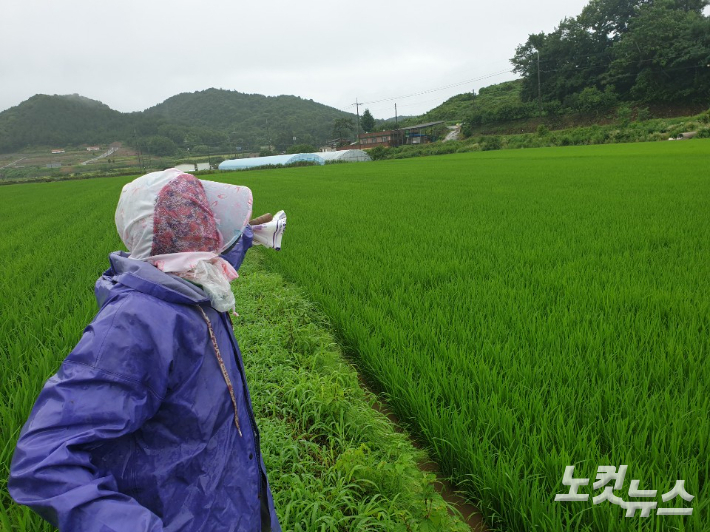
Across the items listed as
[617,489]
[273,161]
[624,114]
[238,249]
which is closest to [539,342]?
[617,489]

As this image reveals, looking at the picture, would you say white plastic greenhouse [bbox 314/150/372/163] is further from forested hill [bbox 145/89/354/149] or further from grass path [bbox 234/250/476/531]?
grass path [bbox 234/250/476/531]

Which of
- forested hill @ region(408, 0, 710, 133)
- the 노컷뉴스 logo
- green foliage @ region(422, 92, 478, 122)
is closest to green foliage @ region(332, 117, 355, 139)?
green foliage @ region(422, 92, 478, 122)

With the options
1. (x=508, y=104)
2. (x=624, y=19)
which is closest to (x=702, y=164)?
(x=508, y=104)

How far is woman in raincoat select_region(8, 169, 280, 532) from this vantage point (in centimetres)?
63

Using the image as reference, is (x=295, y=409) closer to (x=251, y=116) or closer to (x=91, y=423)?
(x=91, y=423)

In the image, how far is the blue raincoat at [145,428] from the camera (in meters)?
0.62

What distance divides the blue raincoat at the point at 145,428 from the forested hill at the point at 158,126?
5750cm

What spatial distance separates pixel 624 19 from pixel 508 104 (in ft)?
47.8

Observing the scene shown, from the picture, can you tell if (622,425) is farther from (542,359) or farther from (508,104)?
(508,104)

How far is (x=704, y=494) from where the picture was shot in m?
1.31

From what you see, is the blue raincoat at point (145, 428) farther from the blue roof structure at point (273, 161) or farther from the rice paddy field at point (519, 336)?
the blue roof structure at point (273, 161)

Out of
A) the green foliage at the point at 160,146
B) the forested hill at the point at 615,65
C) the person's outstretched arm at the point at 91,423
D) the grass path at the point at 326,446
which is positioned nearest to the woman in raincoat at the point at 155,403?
the person's outstretched arm at the point at 91,423

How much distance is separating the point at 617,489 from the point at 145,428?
1440mm

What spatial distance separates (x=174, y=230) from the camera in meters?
1.00
